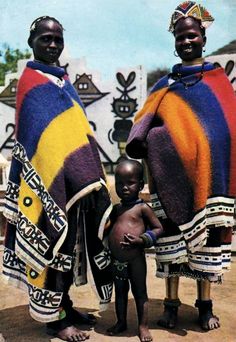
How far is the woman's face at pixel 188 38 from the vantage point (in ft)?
9.84

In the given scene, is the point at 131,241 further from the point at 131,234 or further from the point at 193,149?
the point at 193,149

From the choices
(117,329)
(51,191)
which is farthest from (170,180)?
(117,329)

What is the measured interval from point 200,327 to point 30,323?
112cm

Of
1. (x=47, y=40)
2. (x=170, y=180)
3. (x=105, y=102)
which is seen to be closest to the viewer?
(x=47, y=40)

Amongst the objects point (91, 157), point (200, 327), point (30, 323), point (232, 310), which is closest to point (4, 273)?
point (30, 323)

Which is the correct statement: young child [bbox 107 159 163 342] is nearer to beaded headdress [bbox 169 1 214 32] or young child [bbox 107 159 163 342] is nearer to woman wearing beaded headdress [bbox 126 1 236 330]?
woman wearing beaded headdress [bbox 126 1 236 330]

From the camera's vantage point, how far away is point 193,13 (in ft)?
9.95

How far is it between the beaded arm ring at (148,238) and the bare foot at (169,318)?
67cm

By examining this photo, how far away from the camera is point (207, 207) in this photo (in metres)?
2.98

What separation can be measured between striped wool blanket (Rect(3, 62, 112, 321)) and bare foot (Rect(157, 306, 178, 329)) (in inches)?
28.9

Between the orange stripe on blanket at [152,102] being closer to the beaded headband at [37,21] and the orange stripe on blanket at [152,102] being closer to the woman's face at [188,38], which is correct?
the woman's face at [188,38]

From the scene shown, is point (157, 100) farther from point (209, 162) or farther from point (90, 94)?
point (90, 94)

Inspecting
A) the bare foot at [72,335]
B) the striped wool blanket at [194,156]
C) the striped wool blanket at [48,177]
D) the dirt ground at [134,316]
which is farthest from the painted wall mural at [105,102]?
the bare foot at [72,335]

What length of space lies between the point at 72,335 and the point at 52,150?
1112 millimetres
